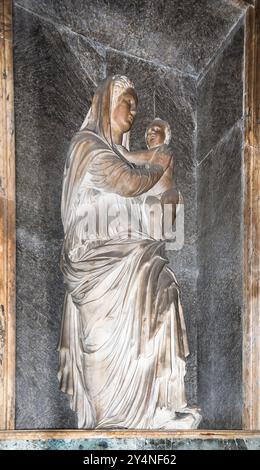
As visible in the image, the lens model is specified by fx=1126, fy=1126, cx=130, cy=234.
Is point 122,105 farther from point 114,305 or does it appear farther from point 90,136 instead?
point 114,305

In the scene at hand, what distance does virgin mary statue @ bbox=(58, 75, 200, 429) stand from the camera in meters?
5.72

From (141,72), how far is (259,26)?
786 millimetres

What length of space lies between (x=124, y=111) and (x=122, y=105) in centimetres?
3

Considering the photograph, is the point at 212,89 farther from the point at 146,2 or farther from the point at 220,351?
the point at 220,351

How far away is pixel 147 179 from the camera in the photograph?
6.13 metres

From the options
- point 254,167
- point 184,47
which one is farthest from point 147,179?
point 184,47

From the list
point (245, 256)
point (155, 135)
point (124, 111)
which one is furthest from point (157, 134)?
point (245, 256)

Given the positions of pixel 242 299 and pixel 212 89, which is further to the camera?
pixel 212 89


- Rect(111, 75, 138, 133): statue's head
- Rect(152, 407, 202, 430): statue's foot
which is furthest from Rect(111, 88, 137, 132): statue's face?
Rect(152, 407, 202, 430): statue's foot

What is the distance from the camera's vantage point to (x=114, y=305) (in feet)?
18.9

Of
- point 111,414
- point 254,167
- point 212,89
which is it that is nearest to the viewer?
point 111,414

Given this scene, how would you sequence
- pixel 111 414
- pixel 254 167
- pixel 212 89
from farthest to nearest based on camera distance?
pixel 212 89
pixel 254 167
pixel 111 414

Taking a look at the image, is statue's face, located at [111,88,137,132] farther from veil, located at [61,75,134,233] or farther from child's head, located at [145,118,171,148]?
child's head, located at [145,118,171,148]

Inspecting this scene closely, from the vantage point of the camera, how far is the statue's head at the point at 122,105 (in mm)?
6223
